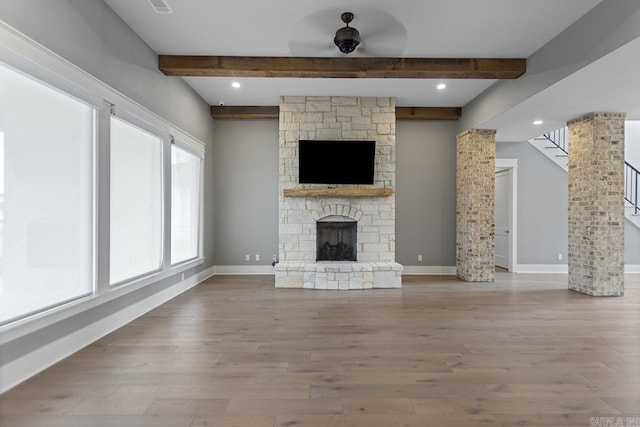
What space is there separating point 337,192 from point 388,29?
266cm

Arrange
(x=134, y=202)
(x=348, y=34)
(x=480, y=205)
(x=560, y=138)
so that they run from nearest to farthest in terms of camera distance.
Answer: (x=348, y=34) < (x=134, y=202) < (x=480, y=205) < (x=560, y=138)

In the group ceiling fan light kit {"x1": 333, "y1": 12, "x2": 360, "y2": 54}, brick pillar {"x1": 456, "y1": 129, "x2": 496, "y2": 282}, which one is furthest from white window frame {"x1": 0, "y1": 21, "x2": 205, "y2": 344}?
brick pillar {"x1": 456, "y1": 129, "x2": 496, "y2": 282}

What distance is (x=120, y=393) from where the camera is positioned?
7.49 ft

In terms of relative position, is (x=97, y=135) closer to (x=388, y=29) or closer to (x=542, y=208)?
(x=388, y=29)

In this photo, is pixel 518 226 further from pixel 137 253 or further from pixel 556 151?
pixel 137 253

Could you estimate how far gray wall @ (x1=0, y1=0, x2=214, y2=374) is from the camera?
8.02 feet

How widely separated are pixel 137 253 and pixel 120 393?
203 centimetres

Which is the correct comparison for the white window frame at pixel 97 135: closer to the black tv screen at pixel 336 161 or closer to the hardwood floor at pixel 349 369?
the hardwood floor at pixel 349 369

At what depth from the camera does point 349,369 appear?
8.62ft

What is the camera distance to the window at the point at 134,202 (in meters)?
3.57

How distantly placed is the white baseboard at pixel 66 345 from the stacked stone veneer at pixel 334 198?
92.6 inches

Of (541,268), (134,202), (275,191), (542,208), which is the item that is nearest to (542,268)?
(541,268)

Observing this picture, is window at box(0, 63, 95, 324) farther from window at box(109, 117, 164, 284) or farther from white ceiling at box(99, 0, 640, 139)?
white ceiling at box(99, 0, 640, 139)

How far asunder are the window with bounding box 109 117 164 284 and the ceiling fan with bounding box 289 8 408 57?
2.15 m
